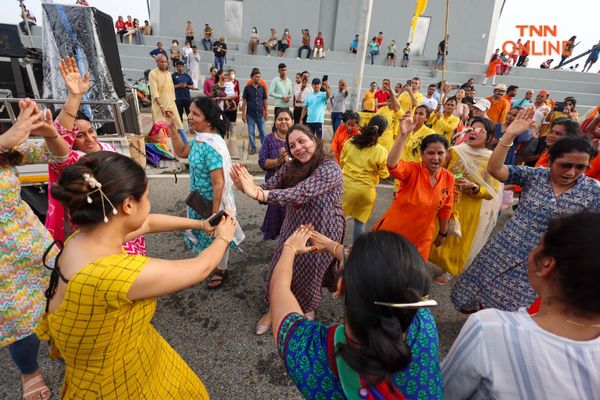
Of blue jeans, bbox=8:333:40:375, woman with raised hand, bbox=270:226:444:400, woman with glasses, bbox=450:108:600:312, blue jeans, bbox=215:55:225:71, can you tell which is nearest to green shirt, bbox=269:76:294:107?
blue jeans, bbox=215:55:225:71

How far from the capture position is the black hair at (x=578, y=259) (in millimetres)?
855

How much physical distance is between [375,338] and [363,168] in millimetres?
2905

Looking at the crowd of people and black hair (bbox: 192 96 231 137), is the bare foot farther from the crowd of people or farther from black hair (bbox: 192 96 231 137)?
black hair (bbox: 192 96 231 137)

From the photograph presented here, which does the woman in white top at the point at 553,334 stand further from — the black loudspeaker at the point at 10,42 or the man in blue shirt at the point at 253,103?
the man in blue shirt at the point at 253,103

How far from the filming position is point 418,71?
17.4 metres

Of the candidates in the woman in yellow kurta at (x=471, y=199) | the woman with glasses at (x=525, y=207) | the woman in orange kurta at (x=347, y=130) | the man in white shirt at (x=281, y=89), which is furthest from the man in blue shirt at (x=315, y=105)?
the woman with glasses at (x=525, y=207)

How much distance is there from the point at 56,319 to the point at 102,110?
507 centimetres

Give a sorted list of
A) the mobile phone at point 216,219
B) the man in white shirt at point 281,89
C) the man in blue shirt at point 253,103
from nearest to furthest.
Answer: the mobile phone at point 216,219, the man in blue shirt at point 253,103, the man in white shirt at point 281,89

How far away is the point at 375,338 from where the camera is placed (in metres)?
0.81

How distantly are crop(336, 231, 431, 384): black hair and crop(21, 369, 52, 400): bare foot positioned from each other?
7.19 feet

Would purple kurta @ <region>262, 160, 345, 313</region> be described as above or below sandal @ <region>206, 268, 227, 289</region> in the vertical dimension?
above

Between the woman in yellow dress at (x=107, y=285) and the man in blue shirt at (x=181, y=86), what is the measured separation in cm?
738

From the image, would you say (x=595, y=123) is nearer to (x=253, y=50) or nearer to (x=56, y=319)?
(x=56, y=319)

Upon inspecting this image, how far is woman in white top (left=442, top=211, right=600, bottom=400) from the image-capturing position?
871 mm
